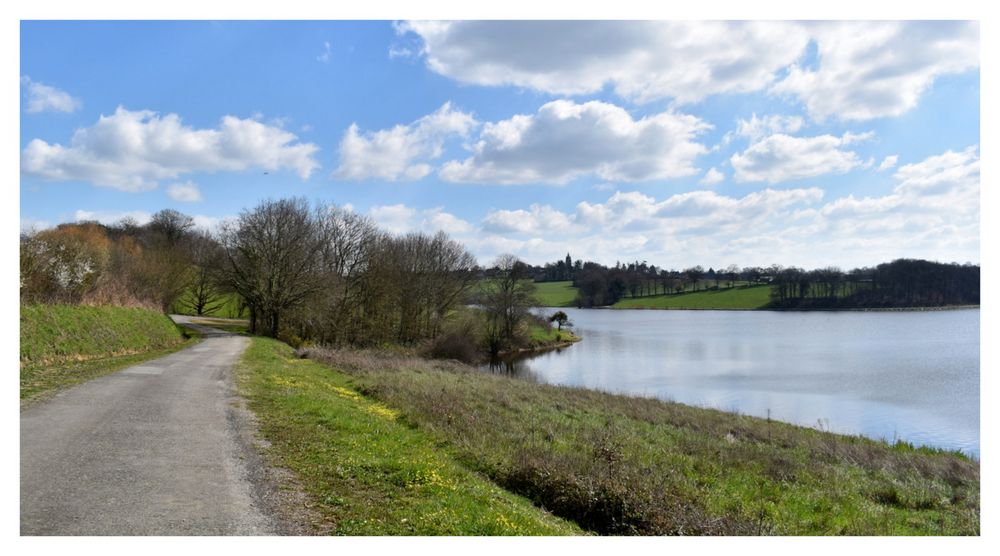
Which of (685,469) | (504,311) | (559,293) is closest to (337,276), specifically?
(504,311)

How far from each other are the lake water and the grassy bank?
20.6 ft

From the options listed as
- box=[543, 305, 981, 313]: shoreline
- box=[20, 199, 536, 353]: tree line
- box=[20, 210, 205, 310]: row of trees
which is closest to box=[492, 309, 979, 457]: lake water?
box=[20, 199, 536, 353]: tree line

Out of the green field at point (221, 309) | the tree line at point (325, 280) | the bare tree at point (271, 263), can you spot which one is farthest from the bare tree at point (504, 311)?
the green field at point (221, 309)

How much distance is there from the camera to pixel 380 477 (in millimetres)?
7820

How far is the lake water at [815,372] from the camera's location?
23.4m

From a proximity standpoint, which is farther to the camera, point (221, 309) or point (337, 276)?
point (221, 309)

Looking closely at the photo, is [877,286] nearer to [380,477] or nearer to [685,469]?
[685,469]

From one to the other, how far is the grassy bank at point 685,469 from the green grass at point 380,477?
0.29 meters

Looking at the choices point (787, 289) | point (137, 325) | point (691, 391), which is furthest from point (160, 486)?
point (787, 289)

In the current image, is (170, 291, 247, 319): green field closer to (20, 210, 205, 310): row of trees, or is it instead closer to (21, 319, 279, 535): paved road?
(20, 210, 205, 310): row of trees

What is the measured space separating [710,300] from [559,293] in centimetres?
3639

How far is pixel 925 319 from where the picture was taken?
239ft
